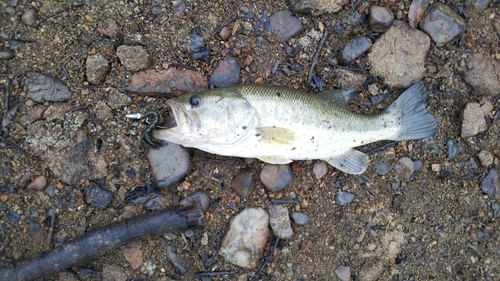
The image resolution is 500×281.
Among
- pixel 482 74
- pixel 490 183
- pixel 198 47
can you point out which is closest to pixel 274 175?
pixel 198 47

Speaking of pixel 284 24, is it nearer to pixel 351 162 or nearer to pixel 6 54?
pixel 351 162

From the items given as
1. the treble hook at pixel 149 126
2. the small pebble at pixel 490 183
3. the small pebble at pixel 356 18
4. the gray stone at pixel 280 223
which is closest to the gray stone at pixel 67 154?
the treble hook at pixel 149 126

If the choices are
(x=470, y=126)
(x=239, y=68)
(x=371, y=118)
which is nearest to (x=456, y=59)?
(x=470, y=126)

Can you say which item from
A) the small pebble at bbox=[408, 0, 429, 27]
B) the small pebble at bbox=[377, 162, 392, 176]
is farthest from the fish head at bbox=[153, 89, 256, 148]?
the small pebble at bbox=[408, 0, 429, 27]

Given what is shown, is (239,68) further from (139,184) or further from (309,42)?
(139,184)

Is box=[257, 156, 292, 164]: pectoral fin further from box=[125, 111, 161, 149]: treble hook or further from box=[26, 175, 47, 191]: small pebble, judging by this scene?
box=[26, 175, 47, 191]: small pebble

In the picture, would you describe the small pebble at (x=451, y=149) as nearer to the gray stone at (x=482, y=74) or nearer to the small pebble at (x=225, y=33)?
the gray stone at (x=482, y=74)

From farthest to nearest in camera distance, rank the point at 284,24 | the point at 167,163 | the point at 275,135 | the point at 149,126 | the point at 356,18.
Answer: the point at 356,18 → the point at 284,24 → the point at 167,163 → the point at 149,126 → the point at 275,135
